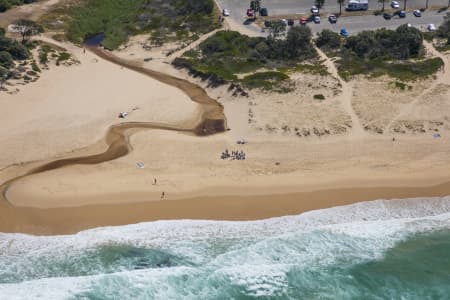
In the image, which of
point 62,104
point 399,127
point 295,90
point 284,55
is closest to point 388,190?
point 399,127

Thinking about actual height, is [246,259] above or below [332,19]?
below

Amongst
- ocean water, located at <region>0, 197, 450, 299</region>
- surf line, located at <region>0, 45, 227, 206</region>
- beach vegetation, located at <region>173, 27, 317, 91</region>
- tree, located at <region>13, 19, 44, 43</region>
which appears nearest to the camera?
ocean water, located at <region>0, 197, 450, 299</region>

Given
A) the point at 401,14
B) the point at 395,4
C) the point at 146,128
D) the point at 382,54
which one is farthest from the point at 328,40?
the point at 146,128

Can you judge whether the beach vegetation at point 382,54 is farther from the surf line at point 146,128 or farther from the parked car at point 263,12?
the surf line at point 146,128

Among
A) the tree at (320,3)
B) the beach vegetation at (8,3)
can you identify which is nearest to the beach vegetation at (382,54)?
the tree at (320,3)

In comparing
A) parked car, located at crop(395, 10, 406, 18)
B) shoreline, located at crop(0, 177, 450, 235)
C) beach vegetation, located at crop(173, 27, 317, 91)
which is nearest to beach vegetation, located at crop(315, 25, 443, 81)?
beach vegetation, located at crop(173, 27, 317, 91)

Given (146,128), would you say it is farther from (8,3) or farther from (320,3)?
(8,3)

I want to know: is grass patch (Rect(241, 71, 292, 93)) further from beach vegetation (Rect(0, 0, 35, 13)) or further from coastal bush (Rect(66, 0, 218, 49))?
beach vegetation (Rect(0, 0, 35, 13))
